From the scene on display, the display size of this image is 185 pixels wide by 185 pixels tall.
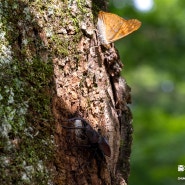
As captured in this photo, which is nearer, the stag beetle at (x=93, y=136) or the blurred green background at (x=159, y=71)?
the stag beetle at (x=93, y=136)

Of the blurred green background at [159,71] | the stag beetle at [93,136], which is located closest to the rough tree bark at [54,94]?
the stag beetle at [93,136]

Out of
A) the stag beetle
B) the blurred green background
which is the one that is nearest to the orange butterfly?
the stag beetle

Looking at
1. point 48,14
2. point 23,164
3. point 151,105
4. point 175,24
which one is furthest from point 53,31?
point 151,105

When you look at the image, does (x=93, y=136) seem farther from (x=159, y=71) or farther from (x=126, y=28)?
(x=159, y=71)

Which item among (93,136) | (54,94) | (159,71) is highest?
(159,71)

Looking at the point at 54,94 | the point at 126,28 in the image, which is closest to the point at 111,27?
the point at 126,28

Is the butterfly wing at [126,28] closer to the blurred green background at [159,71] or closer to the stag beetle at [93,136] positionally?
the stag beetle at [93,136]
